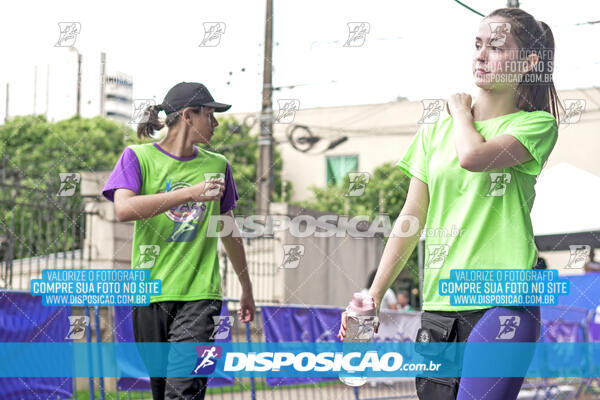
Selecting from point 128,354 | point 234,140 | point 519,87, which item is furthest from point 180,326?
point 234,140

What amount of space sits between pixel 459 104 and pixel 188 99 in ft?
5.46

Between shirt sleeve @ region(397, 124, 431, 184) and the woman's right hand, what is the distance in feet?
3.34

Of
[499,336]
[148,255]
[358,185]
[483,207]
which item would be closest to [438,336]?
[499,336]

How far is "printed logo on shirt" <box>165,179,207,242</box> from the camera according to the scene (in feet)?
13.8

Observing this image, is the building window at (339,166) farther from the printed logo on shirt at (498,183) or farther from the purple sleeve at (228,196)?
the printed logo on shirt at (498,183)

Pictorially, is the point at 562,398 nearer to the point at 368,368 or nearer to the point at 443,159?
the point at 368,368

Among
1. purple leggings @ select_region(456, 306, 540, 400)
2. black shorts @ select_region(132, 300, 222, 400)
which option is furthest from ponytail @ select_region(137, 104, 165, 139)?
purple leggings @ select_region(456, 306, 540, 400)

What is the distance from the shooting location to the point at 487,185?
3.03 metres

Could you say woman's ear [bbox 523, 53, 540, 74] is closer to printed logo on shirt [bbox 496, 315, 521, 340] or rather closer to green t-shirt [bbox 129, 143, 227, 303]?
printed logo on shirt [bbox 496, 315, 521, 340]

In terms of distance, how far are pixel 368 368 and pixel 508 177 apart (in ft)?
3.67

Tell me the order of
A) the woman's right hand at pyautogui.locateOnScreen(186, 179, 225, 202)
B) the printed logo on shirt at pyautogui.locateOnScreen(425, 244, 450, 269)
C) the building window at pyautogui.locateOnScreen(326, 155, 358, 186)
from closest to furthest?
the printed logo on shirt at pyautogui.locateOnScreen(425, 244, 450, 269)
the woman's right hand at pyautogui.locateOnScreen(186, 179, 225, 202)
the building window at pyautogui.locateOnScreen(326, 155, 358, 186)

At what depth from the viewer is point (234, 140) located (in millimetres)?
33531

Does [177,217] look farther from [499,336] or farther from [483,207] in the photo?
[499,336]

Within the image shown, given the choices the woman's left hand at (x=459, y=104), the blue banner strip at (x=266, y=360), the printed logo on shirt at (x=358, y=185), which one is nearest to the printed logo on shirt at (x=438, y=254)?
the blue banner strip at (x=266, y=360)
